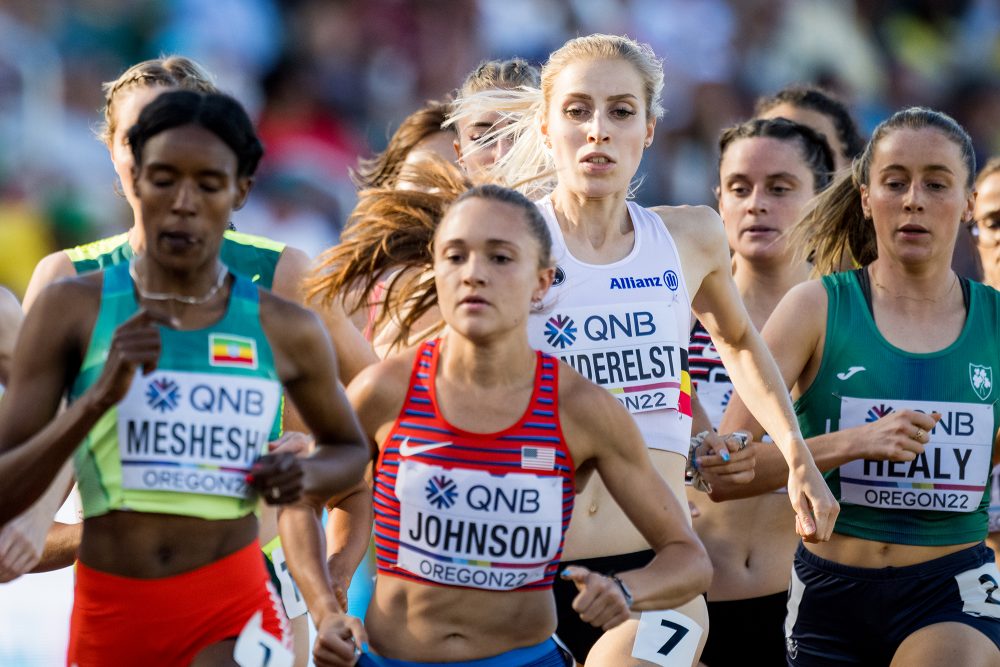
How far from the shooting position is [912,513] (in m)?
5.08

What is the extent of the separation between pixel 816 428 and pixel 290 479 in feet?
7.69

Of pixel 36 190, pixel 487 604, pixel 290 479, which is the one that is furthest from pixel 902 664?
pixel 36 190

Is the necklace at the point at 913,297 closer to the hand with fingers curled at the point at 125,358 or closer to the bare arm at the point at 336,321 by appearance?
the bare arm at the point at 336,321

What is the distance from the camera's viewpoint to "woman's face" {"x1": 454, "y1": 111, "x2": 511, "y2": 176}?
19.4 ft

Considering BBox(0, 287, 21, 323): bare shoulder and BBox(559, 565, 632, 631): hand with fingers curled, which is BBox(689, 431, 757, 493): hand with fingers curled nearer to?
BBox(559, 565, 632, 631): hand with fingers curled

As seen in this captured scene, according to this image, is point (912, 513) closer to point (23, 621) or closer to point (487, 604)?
point (487, 604)

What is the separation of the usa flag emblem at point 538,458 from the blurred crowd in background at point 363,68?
5.30 metres

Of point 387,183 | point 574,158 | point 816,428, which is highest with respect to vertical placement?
point 387,183

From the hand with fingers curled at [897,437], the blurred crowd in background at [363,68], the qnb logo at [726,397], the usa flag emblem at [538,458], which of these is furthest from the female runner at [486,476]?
the blurred crowd in background at [363,68]

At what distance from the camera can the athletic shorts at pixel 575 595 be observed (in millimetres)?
4871

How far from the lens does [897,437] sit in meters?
4.83

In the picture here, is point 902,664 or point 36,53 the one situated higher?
point 36,53

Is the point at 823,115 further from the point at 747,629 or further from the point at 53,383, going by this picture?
the point at 53,383

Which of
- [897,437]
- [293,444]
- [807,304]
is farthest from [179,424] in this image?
[807,304]
